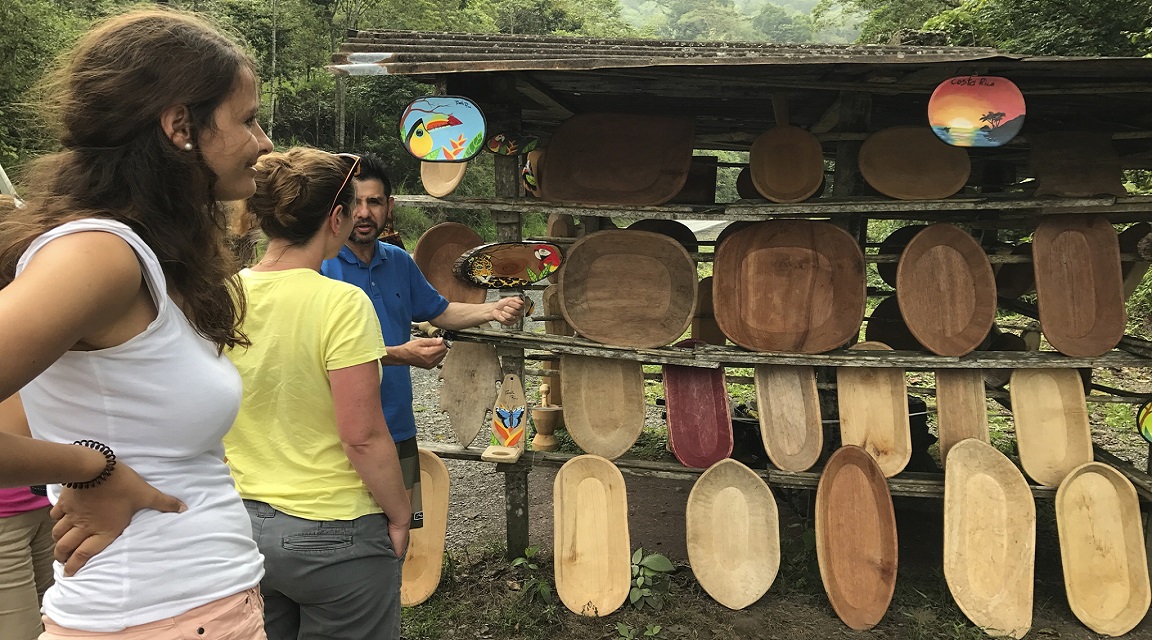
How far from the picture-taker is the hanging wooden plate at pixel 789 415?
342 cm

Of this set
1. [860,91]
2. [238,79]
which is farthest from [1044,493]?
[238,79]

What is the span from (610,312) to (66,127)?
2.69m

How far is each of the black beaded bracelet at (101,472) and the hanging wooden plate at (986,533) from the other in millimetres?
3303

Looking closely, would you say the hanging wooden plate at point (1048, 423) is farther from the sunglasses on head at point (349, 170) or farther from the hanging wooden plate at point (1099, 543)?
the sunglasses on head at point (349, 170)

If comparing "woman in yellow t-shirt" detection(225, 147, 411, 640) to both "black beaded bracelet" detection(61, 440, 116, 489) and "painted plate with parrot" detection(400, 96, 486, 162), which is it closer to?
"black beaded bracelet" detection(61, 440, 116, 489)

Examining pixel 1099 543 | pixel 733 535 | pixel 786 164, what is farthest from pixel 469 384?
pixel 1099 543

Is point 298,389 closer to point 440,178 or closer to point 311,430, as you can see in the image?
point 311,430

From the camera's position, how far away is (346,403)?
1.58 m

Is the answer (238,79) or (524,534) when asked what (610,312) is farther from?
(238,79)

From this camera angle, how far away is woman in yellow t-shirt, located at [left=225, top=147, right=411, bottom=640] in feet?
5.26

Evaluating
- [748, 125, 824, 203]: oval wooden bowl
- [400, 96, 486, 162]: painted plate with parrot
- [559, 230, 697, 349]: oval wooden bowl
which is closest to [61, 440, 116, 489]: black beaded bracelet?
[400, 96, 486, 162]: painted plate with parrot

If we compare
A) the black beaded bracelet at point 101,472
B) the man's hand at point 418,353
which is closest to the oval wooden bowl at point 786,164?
the man's hand at point 418,353

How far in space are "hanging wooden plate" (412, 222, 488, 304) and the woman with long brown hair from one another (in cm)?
274

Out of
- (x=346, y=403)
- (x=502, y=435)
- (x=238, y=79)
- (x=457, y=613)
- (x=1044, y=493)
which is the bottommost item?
(x=457, y=613)
